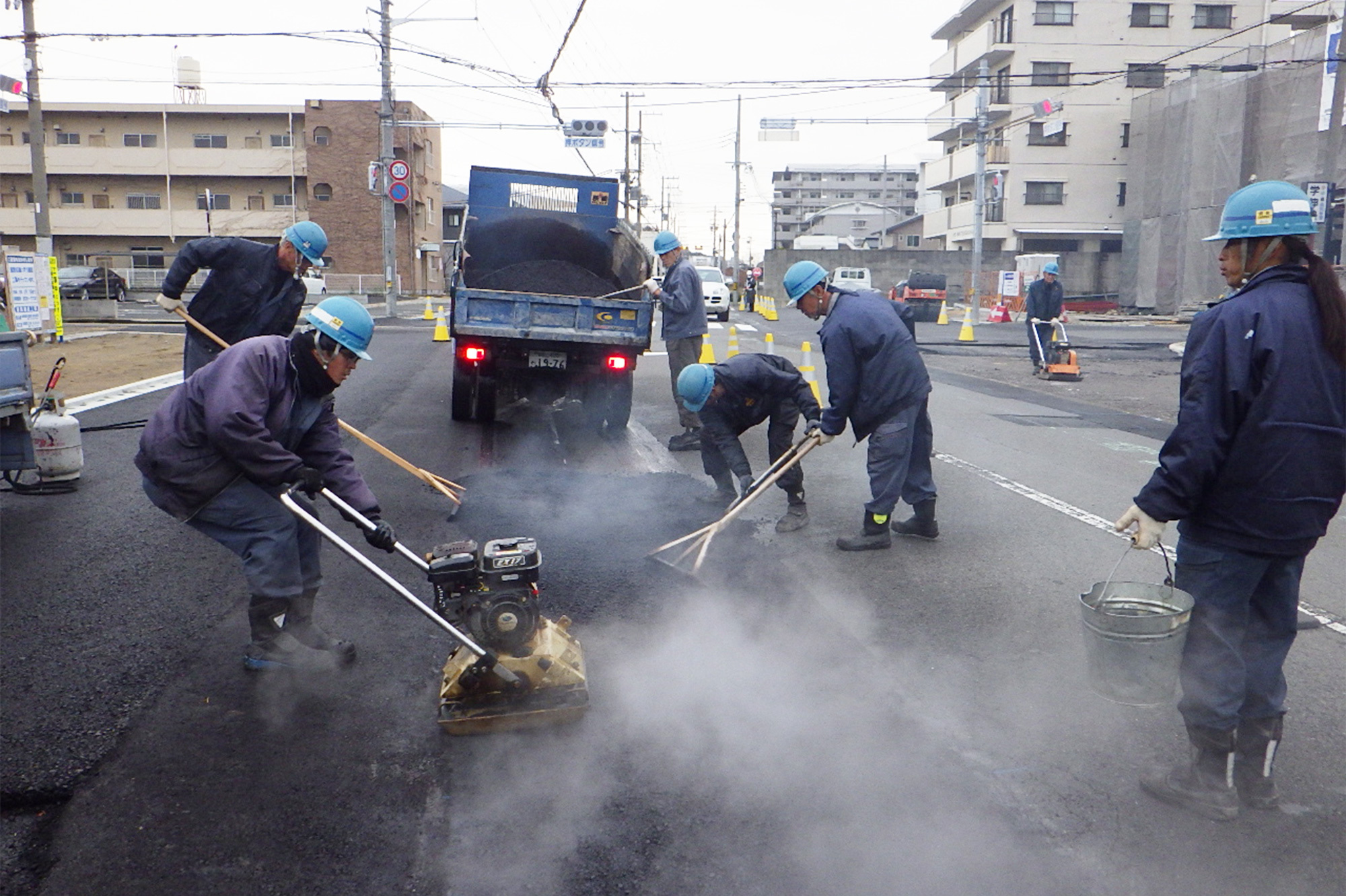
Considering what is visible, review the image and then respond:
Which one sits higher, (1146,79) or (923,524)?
(1146,79)

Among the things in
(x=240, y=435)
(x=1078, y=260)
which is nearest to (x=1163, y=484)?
(x=240, y=435)

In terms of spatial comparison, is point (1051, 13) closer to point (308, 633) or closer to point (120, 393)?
point (120, 393)

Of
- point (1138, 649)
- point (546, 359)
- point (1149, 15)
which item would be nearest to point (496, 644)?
point (1138, 649)

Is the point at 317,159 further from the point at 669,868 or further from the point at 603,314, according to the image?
the point at 669,868

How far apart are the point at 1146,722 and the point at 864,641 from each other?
111 centimetres

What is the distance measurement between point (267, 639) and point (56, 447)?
3662 mm

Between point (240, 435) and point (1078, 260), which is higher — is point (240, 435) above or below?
below

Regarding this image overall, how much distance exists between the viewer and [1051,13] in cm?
4191

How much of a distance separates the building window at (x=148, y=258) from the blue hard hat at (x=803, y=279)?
160 feet

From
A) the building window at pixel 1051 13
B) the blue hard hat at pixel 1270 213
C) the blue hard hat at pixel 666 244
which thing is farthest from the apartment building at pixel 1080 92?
the blue hard hat at pixel 1270 213

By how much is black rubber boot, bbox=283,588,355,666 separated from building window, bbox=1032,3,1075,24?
4561 cm

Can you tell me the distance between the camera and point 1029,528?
5961 mm

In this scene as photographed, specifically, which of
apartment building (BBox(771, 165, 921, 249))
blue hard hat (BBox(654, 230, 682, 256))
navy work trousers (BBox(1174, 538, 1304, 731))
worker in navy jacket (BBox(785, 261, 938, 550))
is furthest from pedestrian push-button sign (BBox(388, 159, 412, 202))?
apartment building (BBox(771, 165, 921, 249))

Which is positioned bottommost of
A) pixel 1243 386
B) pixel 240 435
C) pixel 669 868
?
pixel 669 868
